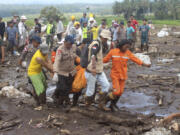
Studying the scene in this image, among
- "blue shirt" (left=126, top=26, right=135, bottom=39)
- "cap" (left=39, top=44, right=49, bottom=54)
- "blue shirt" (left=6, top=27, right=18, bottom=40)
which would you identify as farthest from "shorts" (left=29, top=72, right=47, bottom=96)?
"blue shirt" (left=126, top=26, right=135, bottom=39)

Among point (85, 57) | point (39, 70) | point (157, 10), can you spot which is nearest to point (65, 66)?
point (85, 57)

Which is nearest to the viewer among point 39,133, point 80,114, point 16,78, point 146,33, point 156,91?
point 39,133

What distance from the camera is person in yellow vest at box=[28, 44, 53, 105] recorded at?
18.7 feet

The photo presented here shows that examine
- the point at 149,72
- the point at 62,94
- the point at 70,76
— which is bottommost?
the point at 149,72

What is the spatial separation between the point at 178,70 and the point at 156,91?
3018 mm

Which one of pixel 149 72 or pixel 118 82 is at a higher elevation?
pixel 118 82

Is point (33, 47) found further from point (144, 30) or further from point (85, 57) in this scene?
point (144, 30)

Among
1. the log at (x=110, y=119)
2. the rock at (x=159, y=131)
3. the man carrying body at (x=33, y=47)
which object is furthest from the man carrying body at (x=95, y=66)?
the rock at (x=159, y=131)

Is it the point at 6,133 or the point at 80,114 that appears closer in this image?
the point at 6,133

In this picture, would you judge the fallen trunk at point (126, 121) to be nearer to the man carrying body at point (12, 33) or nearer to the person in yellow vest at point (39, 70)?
the person in yellow vest at point (39, 70)

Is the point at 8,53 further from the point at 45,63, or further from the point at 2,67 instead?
the point at 45,63

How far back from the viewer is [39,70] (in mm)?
6012

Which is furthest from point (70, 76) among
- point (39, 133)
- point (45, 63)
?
point (39, 133)

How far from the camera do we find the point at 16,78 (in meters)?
9.85
